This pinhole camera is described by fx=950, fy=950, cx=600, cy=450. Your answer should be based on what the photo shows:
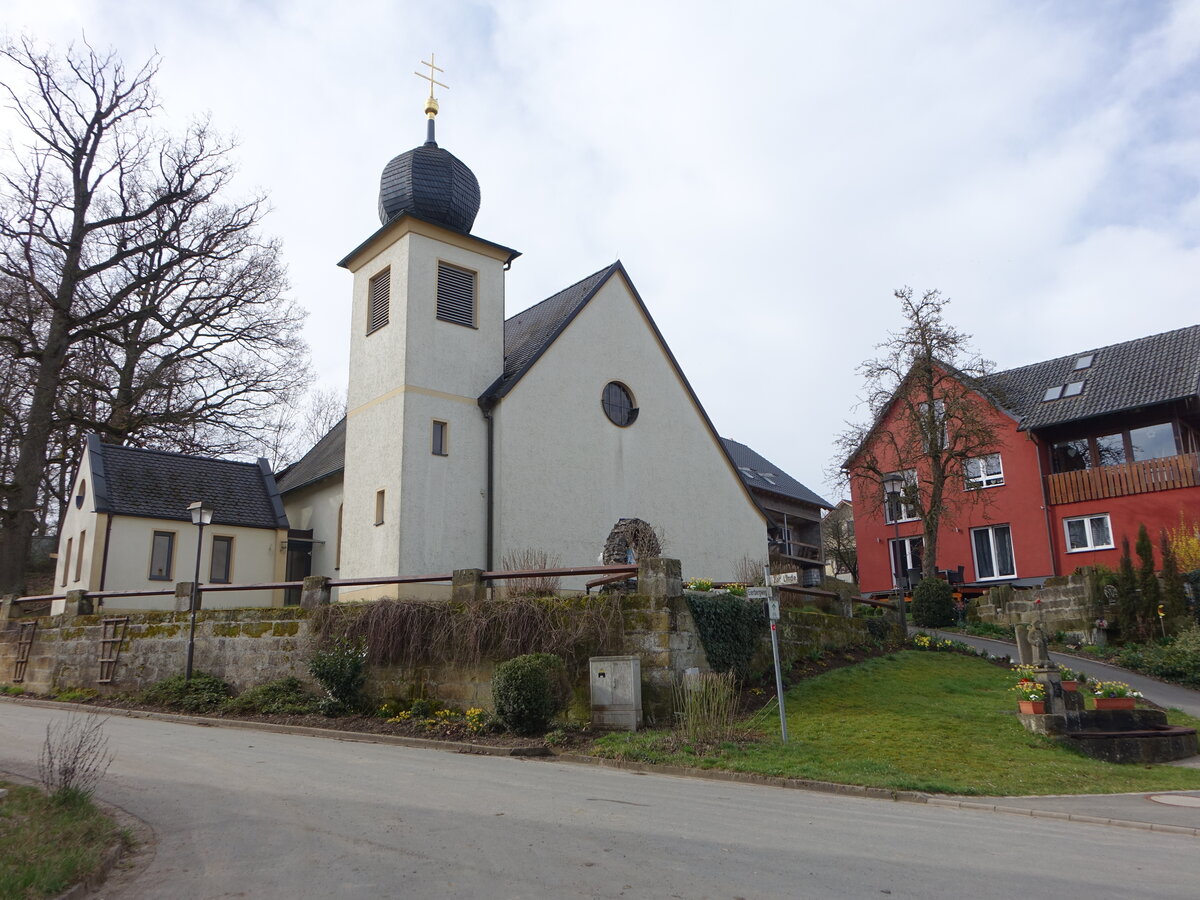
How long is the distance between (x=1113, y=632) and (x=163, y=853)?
73.2 ft

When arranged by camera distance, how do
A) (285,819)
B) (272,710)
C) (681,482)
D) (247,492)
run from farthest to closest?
(247,492), (681,482), (272,710), (285,819)

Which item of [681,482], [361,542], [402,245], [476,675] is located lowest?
[476,675]

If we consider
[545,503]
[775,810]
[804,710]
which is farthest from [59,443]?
[775,810]

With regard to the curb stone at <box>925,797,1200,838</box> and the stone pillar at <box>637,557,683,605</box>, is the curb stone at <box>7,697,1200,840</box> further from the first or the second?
the stone pillar at <box>637,557,683,605</box>

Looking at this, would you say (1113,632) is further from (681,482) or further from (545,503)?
(545,503)

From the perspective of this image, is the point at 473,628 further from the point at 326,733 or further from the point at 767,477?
the point at 767,477

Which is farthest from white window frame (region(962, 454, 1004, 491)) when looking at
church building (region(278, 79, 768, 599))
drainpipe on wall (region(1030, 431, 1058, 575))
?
church building (region(278, 79, 768, 599))

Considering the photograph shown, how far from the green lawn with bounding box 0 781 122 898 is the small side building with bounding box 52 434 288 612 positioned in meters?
17.5

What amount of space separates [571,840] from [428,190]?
60.5 feet

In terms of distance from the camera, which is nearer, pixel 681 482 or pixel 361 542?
pixel 361 542

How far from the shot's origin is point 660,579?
14438 millimetres

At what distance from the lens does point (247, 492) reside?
1142 inches

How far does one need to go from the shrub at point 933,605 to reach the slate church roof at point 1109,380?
8.38 metres

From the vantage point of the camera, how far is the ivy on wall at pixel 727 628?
14.7 meters
